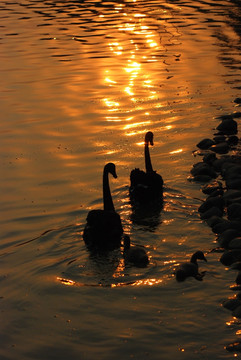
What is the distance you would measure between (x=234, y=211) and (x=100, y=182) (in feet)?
12.8

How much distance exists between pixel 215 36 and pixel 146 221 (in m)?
22.0

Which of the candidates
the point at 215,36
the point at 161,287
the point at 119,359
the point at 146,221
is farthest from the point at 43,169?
the point at 215,36

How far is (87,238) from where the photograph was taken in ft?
43.4

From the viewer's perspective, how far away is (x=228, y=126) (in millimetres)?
20344

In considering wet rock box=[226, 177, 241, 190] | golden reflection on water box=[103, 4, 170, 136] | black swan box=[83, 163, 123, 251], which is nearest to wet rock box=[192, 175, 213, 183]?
wet rock box=[226, 177, 241, 190]

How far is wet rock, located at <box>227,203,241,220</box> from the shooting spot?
14000 millimetres

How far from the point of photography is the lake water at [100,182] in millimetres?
10672

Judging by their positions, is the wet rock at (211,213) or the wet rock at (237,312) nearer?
the wet rock at (237,312)

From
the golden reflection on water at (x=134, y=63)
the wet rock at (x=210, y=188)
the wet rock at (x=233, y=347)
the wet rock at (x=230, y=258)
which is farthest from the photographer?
the golden reflection on water at (x=134, y=63)

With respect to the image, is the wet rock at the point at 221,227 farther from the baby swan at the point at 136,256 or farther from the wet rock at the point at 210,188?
the wet rock at the point at 210,188

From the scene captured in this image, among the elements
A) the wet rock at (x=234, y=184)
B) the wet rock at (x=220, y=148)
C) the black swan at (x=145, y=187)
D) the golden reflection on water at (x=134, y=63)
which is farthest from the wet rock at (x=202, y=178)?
the golden reflection on water at (x=134, y=63)

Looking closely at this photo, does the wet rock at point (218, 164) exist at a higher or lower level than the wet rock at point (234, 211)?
lower

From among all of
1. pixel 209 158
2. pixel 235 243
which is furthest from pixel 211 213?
pixel 209 158

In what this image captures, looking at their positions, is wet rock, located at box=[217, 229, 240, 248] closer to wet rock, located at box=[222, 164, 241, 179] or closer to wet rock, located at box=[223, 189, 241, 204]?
wet rock, located at box=[223, 189, 241, 204]
